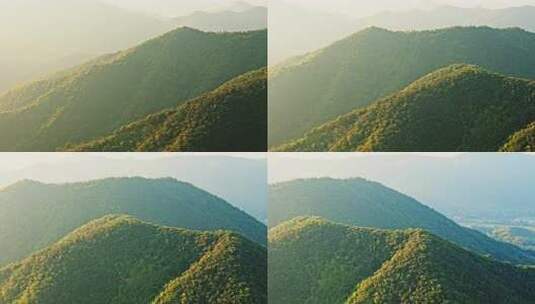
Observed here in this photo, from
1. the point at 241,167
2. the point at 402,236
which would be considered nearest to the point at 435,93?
the point at 402,236

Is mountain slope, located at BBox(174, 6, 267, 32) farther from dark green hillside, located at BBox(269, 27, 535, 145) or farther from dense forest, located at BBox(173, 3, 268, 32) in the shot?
dark green hillside, located at BBox(269, 27, 535, 145)

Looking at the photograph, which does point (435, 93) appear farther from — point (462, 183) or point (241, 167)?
point (241, 167)

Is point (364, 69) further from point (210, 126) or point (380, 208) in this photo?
point (210, 126)

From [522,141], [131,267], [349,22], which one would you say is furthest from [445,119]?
[131,267]

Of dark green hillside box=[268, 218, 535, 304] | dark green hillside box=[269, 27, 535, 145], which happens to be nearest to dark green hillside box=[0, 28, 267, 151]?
dark green hillside box=[269, 27, 535, 145]

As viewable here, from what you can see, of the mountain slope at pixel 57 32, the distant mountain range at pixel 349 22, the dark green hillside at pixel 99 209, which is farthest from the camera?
the distant mountain range at pixel 349 22

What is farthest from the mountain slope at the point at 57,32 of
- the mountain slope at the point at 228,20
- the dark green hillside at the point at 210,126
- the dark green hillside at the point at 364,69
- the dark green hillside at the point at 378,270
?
the dark green hillside at the point at 378,270

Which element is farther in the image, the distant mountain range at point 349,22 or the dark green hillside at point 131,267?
the distant mountain range at point 349,22

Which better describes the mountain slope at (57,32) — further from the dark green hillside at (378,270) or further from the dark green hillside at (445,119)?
the dark green hillside at (378,270)
